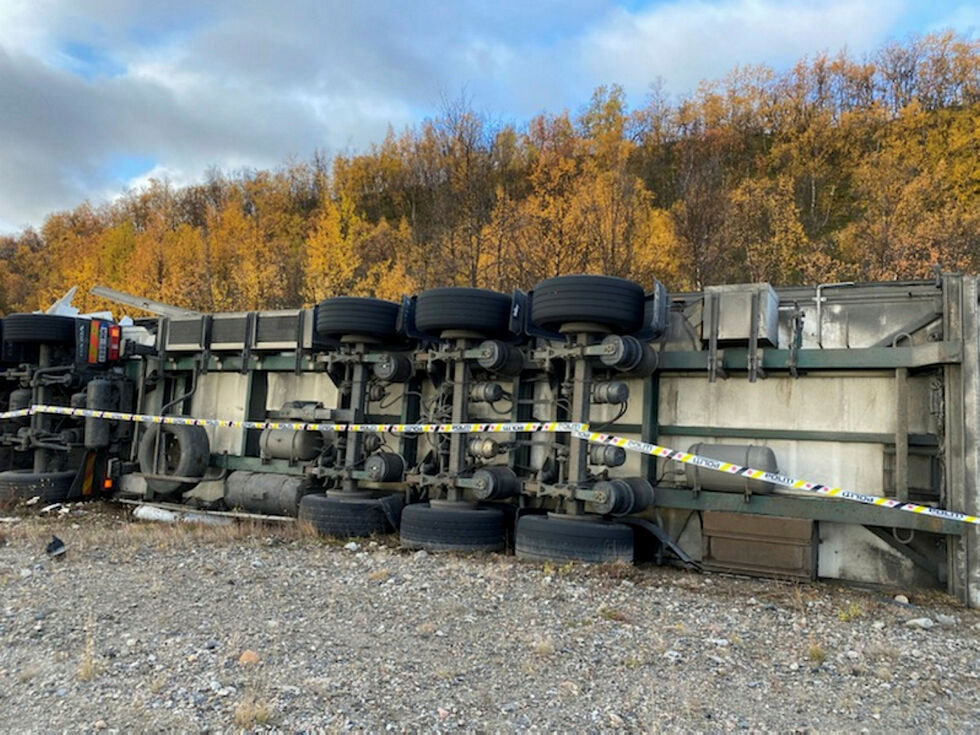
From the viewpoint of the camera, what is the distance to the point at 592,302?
5949 millimetres

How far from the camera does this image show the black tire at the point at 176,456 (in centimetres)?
870

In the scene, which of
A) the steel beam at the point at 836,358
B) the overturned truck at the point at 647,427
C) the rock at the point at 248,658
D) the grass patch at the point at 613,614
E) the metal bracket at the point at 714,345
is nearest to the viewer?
the rock at the point at 248,658

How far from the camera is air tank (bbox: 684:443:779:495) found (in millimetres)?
5883

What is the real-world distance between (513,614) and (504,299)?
3294mm

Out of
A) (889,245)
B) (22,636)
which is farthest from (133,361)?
(889,245)

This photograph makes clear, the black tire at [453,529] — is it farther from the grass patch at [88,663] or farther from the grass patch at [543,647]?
the grass patch at [88,663]

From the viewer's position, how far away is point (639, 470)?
21.9 ft

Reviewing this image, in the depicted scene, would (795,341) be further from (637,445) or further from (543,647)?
(543,647)

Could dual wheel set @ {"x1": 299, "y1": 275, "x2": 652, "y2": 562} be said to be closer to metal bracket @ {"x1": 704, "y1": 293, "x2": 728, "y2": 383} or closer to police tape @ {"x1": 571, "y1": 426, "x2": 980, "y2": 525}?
police tape @ {"x1": 571, "y1": 426, "x2": 980, "y2": 525}

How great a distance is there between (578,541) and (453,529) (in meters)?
1.22

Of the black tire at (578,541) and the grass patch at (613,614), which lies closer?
the grass patch at (613,614)

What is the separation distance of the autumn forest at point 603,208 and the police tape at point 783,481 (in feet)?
43.6

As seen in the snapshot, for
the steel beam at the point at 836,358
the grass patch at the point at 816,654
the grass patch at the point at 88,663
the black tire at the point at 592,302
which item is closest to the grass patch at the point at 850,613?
the grass patch at the point at 816,654

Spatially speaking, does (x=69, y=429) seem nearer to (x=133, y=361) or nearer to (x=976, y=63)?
(x=133, y=361)
